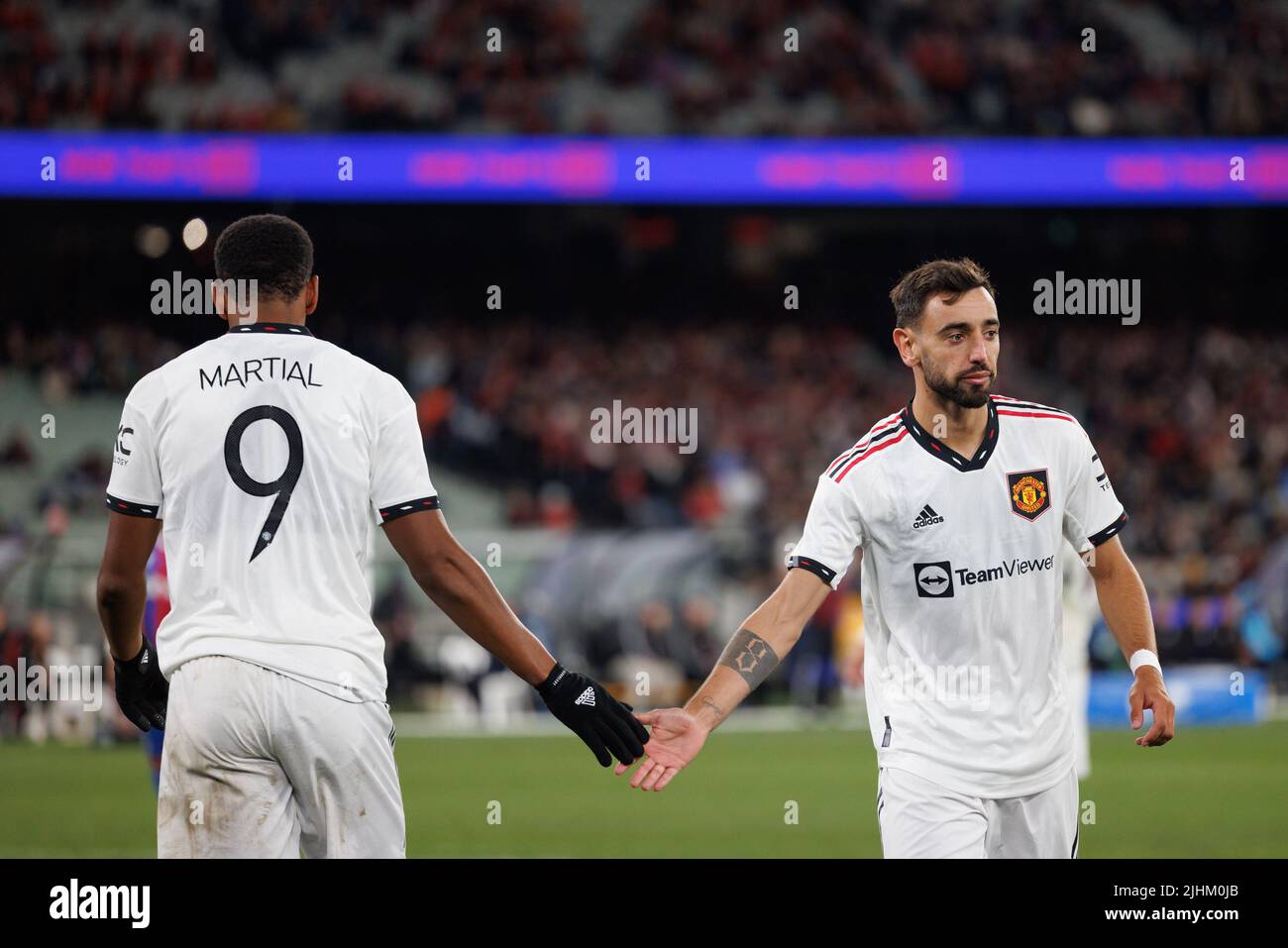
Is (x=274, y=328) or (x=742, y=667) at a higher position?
(x=274, y=328)

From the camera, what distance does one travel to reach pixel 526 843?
36.4 feet

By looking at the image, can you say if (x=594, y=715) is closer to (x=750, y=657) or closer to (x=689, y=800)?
(x=750, y=657)

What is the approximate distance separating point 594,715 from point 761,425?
72.4 feet

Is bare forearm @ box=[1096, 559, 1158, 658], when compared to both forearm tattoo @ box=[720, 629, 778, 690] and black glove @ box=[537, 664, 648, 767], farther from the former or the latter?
black glove @ box=[537, 664, 648, 767]

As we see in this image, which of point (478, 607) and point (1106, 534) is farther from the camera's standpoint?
point (1106, 534)

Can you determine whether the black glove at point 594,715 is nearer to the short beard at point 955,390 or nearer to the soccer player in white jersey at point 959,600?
the soccer player in white jersey at point 959,600

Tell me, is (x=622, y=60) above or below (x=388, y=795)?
above

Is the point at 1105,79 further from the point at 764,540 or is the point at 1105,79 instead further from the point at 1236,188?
the point at 764,540

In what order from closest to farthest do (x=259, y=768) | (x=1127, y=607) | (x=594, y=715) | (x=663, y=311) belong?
(x=259, y=768) → (x=594, y=715) → (x=1127, y=607) → (x=663, y=311)

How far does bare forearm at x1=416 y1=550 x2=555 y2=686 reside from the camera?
498 centimetres

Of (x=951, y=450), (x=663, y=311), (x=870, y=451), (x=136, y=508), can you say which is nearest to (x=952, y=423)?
(x=951, y=450)

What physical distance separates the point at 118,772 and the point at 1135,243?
24272 mm

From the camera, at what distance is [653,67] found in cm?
2956
